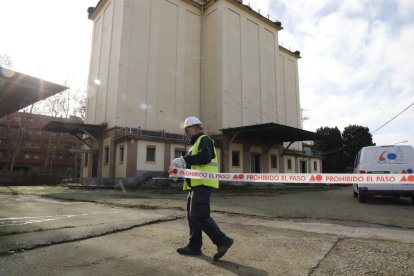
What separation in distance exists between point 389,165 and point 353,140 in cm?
4183

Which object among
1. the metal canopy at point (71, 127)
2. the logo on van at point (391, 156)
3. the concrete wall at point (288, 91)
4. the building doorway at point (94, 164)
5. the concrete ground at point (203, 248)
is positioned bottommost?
the concrete ground at point (203, 248)

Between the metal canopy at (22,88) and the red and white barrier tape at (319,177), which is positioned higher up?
the metal canopy at (22,88)

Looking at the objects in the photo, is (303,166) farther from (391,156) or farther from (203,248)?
(203,248)

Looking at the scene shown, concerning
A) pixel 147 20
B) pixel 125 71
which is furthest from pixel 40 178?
pixel 147 20

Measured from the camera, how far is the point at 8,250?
368 cm

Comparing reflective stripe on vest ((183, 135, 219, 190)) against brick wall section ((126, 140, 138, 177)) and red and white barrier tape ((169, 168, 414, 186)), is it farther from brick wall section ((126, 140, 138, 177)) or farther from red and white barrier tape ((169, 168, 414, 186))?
brick wall section ((126, 140, 138, 177))

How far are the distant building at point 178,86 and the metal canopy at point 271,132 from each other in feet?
0.30

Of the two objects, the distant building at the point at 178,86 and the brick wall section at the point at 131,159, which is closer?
the brick wall section at the point at 131,159

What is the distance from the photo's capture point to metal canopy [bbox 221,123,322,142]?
83.4ft

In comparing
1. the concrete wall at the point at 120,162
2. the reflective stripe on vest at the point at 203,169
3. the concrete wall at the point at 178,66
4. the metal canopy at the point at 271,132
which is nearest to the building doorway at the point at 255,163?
the metal canopy at the point at 271,132

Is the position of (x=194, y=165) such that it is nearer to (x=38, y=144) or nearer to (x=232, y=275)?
(x=232, y=275)

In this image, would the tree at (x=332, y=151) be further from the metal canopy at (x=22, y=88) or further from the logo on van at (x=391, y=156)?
the metal canopy at (x=22, y=88)

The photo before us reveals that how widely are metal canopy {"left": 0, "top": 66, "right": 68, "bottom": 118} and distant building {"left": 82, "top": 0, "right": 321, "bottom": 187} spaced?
581 inches

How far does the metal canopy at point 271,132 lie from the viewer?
25406mm
